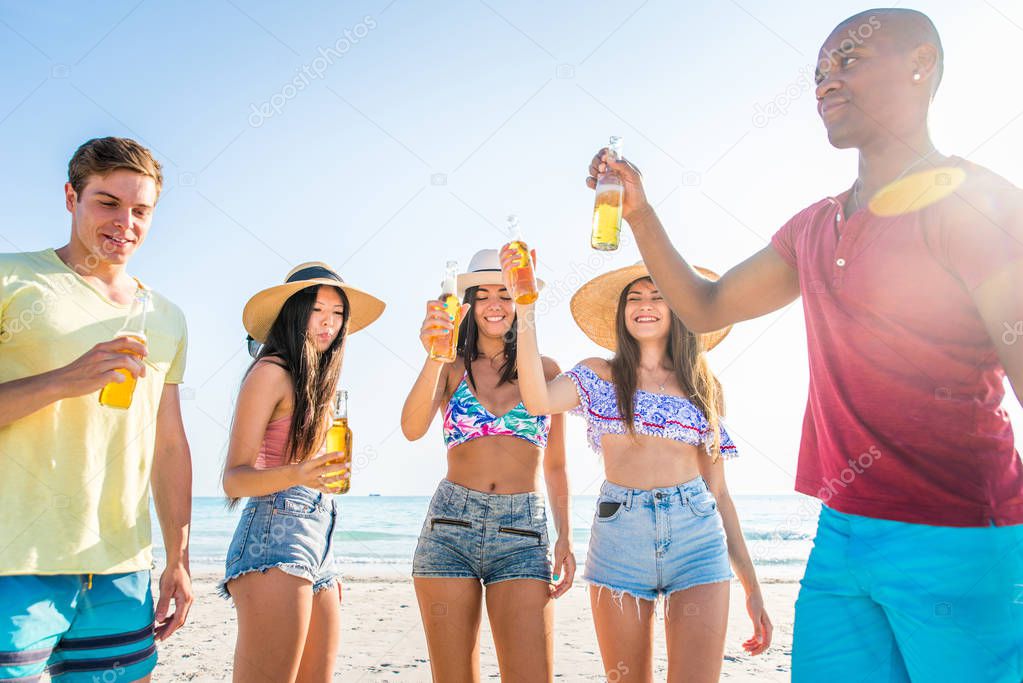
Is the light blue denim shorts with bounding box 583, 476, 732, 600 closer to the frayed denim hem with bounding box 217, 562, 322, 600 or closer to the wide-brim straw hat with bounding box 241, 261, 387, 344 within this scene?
the frayed denim hem with bounding box 217, 562, 322, 600

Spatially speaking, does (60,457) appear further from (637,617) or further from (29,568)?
(637,617)

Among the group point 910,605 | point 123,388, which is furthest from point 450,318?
point 910,605

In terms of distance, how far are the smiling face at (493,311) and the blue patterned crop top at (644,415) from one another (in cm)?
57

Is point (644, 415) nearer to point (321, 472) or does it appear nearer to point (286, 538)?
point (321, 472)

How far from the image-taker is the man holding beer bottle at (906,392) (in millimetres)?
2016

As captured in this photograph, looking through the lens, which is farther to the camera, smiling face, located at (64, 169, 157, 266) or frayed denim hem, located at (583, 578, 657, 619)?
frayed denim hem, located at (583, 578, 657, 619)

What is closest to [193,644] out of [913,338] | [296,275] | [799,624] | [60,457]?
[296,275]

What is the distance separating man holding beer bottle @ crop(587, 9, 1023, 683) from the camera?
2016 millimetres

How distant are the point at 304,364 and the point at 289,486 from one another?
80 cm

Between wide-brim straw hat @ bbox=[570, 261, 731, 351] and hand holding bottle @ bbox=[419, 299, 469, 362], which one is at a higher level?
wide-brim straw hat @ bbox=[570, 261, 731, 351]

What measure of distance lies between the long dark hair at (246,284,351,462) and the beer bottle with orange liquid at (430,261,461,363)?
65 cm

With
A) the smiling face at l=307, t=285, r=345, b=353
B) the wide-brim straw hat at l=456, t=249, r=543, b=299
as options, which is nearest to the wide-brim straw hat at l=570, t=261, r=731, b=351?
the wide-brim straw hat at l=456, t=249, r=543, b=299

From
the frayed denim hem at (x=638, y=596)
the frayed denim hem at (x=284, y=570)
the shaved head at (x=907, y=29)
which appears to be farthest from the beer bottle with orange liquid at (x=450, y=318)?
the shaved head at (x=907, y=29)

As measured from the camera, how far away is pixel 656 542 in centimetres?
Result: 409
